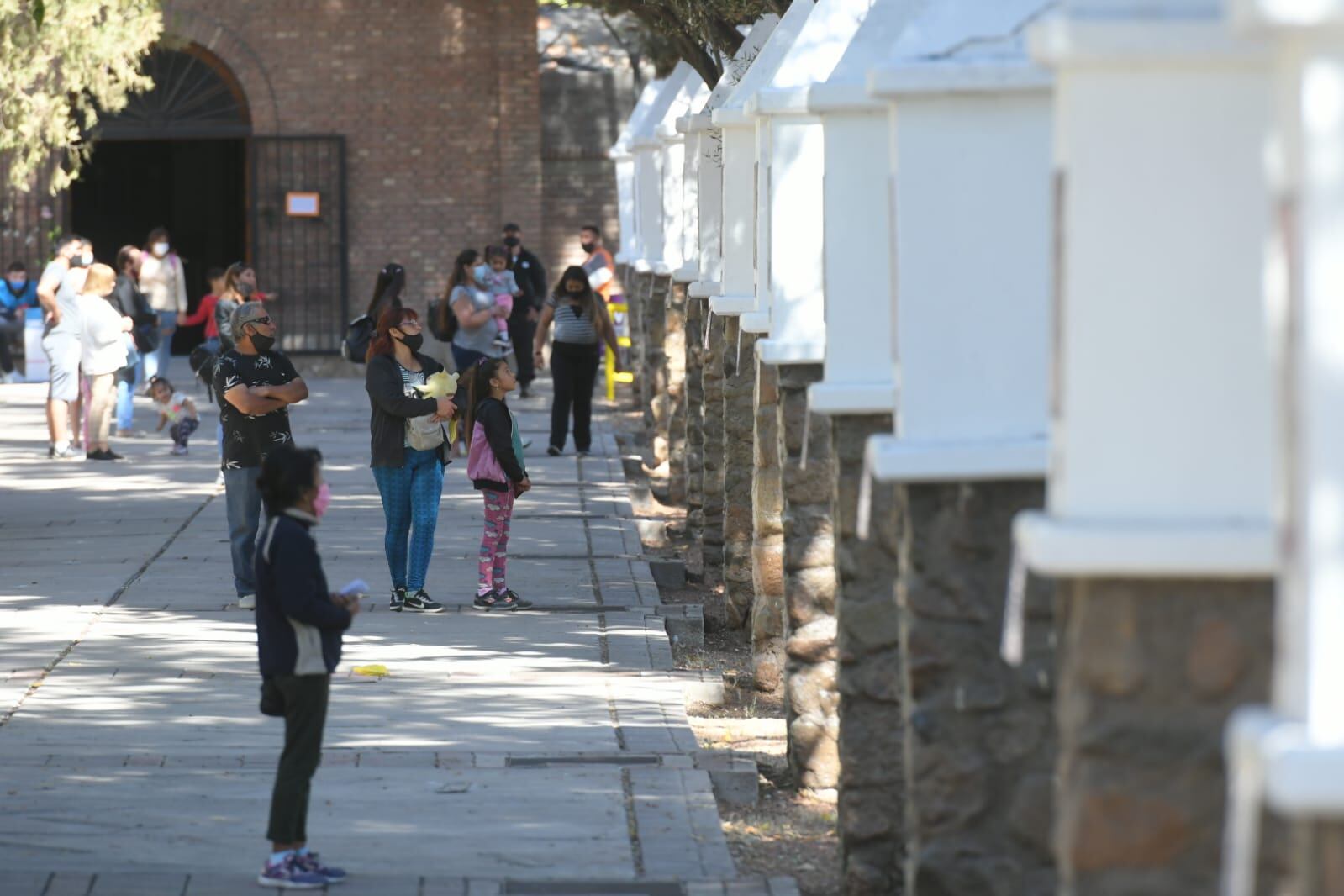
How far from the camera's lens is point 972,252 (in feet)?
17.7

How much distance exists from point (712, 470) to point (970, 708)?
24.5ft

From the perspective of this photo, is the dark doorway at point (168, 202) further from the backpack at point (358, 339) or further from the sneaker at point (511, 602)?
the sneaker at point (511, 602)

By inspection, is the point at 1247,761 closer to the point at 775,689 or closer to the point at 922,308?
the point at 922,308

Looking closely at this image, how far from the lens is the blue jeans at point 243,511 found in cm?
1158

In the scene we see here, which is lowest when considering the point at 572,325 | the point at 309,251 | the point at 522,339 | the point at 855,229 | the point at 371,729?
the point at 371,729

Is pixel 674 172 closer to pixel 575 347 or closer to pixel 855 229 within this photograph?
pixel 575 347

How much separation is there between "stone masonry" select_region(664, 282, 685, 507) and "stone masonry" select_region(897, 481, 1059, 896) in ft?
37.3

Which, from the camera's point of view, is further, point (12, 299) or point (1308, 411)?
point (12, 299)

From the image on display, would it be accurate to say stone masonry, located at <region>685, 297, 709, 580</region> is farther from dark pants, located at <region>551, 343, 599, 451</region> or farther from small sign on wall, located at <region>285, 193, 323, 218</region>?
small sign on wall, located at <region>285, 193, 323, 218</region>

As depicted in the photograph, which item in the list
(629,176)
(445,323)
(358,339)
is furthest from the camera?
(629,176)

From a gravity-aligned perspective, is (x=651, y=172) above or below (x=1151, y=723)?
above

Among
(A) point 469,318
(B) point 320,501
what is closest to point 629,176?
(A) point 469,318

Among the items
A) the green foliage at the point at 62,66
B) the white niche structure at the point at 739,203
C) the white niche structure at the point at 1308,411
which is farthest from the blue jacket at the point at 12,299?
the white niche structure at the point at 1308,411

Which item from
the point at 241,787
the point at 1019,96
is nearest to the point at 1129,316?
the point at 1019,96
